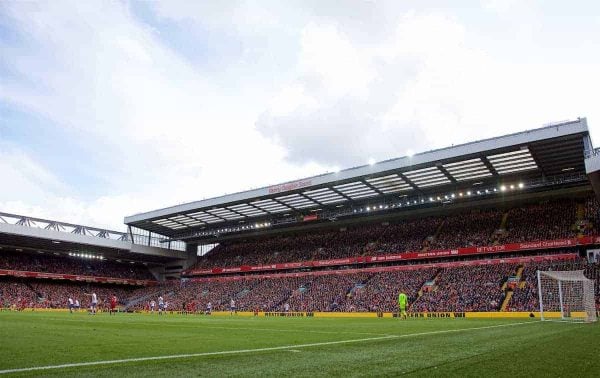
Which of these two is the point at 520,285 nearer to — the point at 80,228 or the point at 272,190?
the point at 272,190

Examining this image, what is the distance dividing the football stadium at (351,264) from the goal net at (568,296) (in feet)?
0.38

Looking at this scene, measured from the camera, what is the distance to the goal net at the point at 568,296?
22.1m

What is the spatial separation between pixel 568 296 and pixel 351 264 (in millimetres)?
25197

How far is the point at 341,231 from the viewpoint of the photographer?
55.6 meters

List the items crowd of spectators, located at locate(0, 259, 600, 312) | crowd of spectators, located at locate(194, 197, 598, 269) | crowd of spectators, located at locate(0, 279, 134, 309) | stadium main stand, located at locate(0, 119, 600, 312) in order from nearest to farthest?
crowd of spectators, located at locate(0, 259, 600, 312), stadium main stand, located at locate(0, 119, 600, 312), crowd of spectators, located at locate(194, 197, 598, 269), crowd of spectators, located at locate(0, 279, 134, 309)

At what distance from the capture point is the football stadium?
862 centimetres

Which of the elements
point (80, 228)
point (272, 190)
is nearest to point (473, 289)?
point (272, 190)

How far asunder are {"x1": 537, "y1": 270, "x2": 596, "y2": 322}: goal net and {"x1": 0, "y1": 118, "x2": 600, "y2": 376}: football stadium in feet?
0.38

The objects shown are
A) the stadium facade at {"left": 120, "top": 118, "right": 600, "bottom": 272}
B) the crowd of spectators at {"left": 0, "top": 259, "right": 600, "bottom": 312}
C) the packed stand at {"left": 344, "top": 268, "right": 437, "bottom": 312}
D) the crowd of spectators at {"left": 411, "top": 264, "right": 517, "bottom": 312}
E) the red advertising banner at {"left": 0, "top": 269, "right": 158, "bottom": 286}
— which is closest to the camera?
the stadium facade at {"left": 120, "top": 118, "right": 600, "bottom": 272}

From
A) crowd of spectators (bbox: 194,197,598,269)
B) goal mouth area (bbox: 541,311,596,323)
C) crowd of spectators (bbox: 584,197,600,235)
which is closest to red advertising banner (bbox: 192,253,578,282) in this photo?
crowd of spectators (bbox: 194,197,598,269)

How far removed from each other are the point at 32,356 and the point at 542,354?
779cm

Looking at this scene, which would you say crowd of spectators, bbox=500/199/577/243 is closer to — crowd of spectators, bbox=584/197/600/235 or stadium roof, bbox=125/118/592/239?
crowd of spectators, bbox=584/197/600/235

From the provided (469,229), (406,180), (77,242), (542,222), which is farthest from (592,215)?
(77,242)

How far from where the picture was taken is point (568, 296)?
85.2 ft
